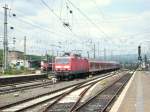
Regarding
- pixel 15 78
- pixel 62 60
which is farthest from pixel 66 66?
pixel 15 78

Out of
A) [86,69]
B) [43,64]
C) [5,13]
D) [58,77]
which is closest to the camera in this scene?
[58,77]

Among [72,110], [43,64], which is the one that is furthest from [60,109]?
[43,64]

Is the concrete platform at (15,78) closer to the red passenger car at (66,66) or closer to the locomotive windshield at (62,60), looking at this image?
the red passenger car at (66,66)

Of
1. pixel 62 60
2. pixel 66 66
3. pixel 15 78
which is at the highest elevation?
pixel 62 60

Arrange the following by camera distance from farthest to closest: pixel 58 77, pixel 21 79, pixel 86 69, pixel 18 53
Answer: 1. pixel 18 53
2. pixel 86 69
3. pixel 58 77
4. pixel 21 79

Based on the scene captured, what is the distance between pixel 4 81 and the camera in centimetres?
3978

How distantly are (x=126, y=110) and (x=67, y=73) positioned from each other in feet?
98.2

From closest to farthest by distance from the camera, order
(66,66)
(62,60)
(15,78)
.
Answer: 1. (15,78)
2. (66,66)
3. (62,60)

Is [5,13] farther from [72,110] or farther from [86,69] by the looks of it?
[72,110]

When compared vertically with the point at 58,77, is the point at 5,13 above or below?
above

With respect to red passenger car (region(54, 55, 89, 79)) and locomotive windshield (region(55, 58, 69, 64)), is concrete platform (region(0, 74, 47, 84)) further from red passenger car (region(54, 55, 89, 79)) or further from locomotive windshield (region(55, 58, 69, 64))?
locomotive windshield (region(55, 58, 69, 64))

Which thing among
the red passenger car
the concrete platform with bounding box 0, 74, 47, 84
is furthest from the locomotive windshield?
the concrete platform with bounding box 0, 74, 47, 84

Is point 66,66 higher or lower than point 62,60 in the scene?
lower

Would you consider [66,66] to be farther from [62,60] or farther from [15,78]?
[15,78]
